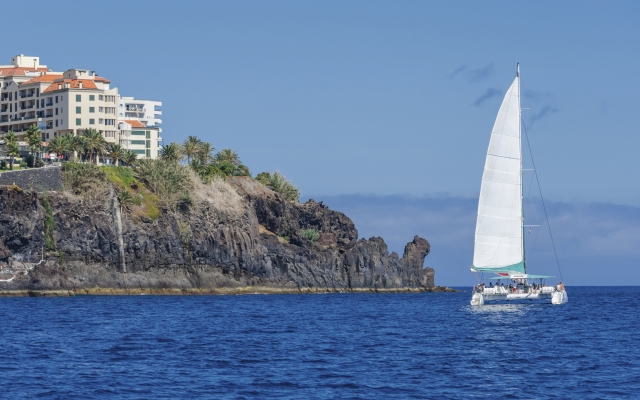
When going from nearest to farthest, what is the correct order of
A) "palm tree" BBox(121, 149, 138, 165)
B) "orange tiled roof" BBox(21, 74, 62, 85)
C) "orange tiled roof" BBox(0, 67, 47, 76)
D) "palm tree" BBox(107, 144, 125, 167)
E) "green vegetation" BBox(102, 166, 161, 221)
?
"green vegetation" BBox(102, 166, 161, 221)
"palm tree" BBox(121, 149, 138, 165)
"palm tree" BBox(107, 144, 125, 167)
"orange tiled roof" BBox(21, 74, 62, 85)
"orange tiled roof" BBox(0, 67, 47, 76)

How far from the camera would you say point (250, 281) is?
4747 inches

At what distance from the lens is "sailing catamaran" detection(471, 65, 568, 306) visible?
7750cm

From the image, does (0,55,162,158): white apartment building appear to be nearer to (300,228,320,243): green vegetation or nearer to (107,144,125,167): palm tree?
(107,144,125,167): palm tree

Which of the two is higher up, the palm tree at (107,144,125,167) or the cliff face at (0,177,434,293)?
the palm tree at (107,144,125,167)

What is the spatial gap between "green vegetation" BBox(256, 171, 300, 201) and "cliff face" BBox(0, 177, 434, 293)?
3061 millimetres

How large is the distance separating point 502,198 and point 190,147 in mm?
70402

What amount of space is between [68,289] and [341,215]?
58.5 meters

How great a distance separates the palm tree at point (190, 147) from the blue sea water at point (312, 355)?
64120mm

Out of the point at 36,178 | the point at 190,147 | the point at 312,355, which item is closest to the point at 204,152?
the point at 190,147

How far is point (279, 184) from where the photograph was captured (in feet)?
480

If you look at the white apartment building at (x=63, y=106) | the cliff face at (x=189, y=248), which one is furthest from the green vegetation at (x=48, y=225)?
the white apartment building at (x=63, y=106)

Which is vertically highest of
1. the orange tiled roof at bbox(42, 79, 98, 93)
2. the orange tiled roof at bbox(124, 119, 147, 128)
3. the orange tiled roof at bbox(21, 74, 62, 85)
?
the orange tiled roof at bbox(21, 74, 62, 85)

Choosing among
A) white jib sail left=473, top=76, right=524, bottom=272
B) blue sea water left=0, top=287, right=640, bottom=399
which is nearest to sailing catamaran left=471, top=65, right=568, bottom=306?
white jib sail left=473, top=76, right=524, bottom=272

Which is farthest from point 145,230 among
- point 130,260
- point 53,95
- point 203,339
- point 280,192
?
point 203,339
